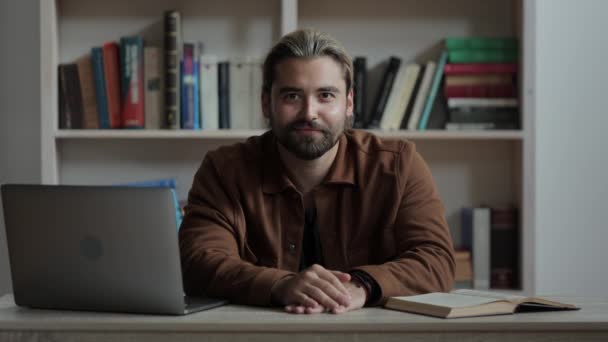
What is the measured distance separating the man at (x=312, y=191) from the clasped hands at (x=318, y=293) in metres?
0.30

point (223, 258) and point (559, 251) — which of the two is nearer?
point (223, 258)

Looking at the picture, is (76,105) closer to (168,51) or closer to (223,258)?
(168,51)

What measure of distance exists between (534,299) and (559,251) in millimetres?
1738

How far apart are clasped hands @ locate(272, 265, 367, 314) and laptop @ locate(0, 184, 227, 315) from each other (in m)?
0.17

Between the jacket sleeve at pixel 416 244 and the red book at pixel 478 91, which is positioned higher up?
the red book at pixel 478 91

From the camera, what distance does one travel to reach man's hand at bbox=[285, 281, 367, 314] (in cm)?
146

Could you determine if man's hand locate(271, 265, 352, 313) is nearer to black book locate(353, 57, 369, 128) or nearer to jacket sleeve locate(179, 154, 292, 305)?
jacket sleeve locate(179, 154, 292, 305)

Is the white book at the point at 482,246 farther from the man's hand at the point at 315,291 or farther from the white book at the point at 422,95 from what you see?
the man's hand at the point at 315,291

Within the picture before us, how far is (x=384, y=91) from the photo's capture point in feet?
9.61

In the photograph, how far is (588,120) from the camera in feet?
10.2

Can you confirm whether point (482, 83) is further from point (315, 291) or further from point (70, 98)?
point (315, 291)

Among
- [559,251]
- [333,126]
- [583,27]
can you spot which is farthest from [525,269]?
[333,126]

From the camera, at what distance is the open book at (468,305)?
1.38 m

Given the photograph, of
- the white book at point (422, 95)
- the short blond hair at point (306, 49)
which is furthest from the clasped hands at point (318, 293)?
the white book at point (422, 95)
